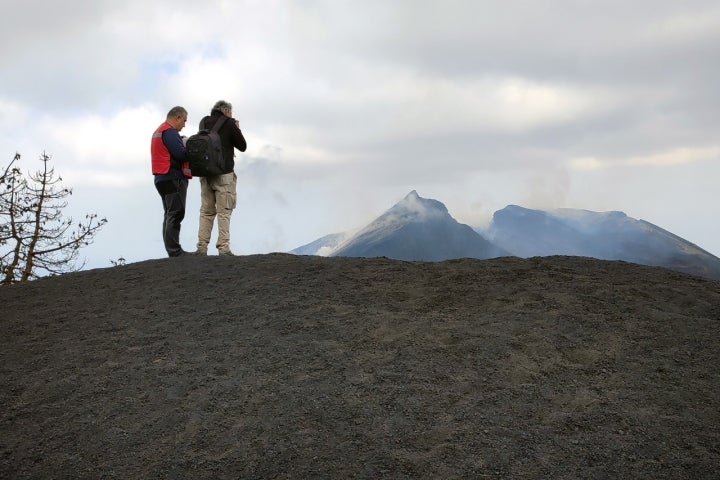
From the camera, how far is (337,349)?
666 centimetres

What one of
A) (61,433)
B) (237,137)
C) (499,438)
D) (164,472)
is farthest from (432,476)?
(237,137)

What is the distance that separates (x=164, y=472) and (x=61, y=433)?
4.15ft

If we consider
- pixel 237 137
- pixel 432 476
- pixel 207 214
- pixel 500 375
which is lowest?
pixel 432 476

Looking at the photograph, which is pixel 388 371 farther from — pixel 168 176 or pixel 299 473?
pixel 168 176

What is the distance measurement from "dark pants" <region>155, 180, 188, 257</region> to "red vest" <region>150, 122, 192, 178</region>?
0.73 ft

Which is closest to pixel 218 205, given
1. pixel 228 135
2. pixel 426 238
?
pixel 228 135

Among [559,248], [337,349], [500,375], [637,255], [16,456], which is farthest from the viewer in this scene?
[559,248]

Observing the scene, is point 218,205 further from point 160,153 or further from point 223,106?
point 223,106

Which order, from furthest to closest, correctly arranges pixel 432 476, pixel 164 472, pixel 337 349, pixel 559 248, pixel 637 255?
pixel 559 248 < pixel 637 255 < pixel 337 349 < pixel 164 472 < pixel 432 476

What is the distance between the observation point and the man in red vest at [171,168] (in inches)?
391

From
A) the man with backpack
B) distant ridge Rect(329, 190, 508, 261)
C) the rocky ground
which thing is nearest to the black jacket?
the man with backpack

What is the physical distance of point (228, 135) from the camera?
10.1m

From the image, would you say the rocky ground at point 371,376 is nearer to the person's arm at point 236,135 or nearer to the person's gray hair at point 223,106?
the person's arm at point 236,135

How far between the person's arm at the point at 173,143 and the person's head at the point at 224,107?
781mm
